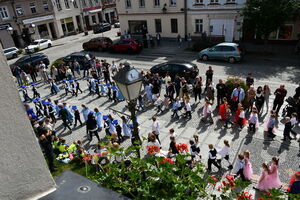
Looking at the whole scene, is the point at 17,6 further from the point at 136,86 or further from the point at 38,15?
the point at 136,86

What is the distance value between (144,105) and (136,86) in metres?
10.0

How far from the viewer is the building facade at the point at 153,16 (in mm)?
28375

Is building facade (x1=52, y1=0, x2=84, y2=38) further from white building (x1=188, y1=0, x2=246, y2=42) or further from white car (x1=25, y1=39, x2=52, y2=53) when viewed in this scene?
white building (x1=188, y1=0, x2=246, y2=42)

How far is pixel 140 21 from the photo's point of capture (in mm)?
32062

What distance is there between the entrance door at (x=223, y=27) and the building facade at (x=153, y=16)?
372cm

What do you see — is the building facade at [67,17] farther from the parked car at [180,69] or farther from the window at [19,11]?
the parked car at [180,69]

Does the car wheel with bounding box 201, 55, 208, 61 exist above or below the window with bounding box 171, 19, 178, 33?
below

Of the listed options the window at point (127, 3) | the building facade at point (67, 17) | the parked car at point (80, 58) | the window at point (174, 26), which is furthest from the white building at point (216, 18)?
the building facade at point (67, 17)

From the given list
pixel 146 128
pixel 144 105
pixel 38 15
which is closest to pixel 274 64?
pixel 144 105

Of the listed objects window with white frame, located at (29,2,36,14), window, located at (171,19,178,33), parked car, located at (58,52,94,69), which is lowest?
parked car, located at (58,52,94,69)

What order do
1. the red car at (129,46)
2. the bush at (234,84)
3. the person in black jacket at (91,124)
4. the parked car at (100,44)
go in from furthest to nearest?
1. the parked car at (100,44)
2. the red car at (129,46)
3. the bush at (234,84)
4. the person in black jacket at (91,124)

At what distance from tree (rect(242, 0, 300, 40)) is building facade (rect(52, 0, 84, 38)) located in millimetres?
30587

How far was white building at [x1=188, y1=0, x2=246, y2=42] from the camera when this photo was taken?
2452 cm

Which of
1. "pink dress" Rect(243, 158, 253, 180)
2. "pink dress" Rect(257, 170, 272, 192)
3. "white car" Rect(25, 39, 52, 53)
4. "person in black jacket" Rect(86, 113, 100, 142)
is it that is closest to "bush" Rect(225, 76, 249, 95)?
"pink dress" Rect(243, 158, 253, 180)
